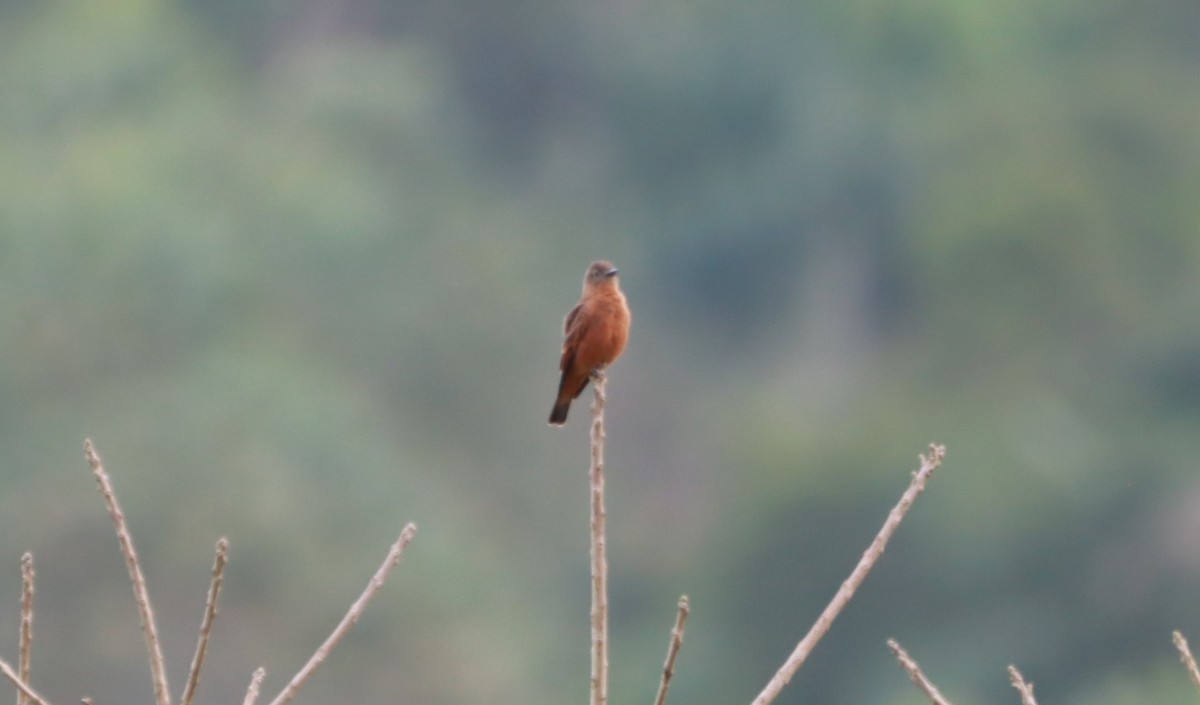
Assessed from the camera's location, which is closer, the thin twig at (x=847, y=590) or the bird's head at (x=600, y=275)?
the thin twig at (x=847, y=590)

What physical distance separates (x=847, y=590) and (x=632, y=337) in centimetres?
4129

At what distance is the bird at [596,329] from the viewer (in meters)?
9.39

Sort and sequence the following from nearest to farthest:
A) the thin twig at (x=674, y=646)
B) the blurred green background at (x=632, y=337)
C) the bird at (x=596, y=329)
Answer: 1. the thin twig at (x=674, y=646)
2. the bird at (x=596, y=329)
3. the blurred green background at (x=632, y=337)

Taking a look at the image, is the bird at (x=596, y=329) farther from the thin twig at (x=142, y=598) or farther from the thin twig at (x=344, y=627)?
the thin twig at (x=142, y=598)

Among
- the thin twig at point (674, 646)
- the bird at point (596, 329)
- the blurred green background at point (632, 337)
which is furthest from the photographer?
the blurred green background at point (632, 337)

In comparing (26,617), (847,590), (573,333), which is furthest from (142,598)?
(573,333)

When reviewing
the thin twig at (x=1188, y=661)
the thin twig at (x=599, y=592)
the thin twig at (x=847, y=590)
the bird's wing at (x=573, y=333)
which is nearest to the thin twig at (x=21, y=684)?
the thin twig at (x=599, y=592)

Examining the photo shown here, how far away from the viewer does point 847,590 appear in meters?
3.99

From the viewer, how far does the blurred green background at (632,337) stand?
3647cm

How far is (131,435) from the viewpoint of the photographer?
37938mm

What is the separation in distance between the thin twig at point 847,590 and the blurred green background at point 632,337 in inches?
1045

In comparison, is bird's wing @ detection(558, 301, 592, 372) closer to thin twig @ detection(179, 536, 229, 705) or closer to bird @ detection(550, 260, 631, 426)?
bird @ detection(550, 260, 631, 426)

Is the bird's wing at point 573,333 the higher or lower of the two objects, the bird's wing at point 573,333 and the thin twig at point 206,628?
the higher

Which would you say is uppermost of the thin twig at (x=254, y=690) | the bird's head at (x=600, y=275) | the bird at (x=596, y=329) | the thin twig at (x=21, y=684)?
the bird's head at (x=600, y=275)
